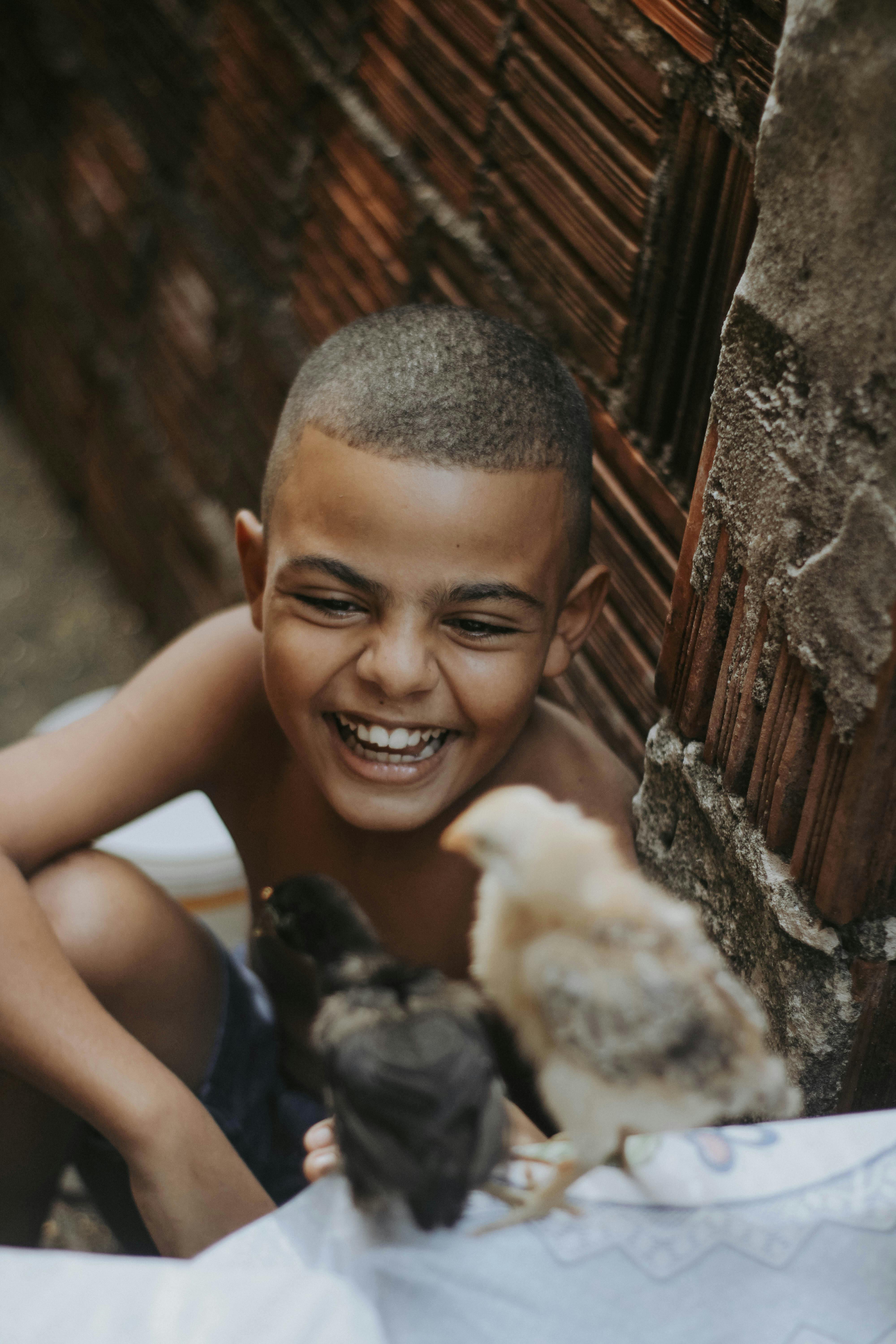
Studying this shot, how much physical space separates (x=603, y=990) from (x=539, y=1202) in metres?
0.22

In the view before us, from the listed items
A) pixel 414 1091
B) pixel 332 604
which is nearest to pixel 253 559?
pixel 332 604

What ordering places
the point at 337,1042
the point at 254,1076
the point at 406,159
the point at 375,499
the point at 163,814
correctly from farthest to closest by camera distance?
the point at 163,814
the point at 406,159
the point at 254,1076
the point at 375,499
the point at 337,1042

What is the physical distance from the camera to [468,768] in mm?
1069

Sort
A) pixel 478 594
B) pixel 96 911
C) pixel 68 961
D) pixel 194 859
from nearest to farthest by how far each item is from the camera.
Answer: pixel 478 594, pixel 68 961, pixel 96 911, pixel 194 859

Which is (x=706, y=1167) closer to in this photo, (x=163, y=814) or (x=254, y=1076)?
(x=254, y=1076)

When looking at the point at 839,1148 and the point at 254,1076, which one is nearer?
the point at 839,1148

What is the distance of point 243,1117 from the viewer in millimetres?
1402

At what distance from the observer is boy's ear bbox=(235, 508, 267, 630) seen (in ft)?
3.81

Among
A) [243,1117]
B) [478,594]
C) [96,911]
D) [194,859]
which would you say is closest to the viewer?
[478,594]

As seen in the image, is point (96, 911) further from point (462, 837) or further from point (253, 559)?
point (462, 837)

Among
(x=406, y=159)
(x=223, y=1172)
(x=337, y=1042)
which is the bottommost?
(x=223, y=1172)

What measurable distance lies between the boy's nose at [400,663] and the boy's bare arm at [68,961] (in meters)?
0.41

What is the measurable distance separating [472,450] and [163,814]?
1.29 m

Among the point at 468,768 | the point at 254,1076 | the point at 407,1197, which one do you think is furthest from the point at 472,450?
the point at 254,1076
